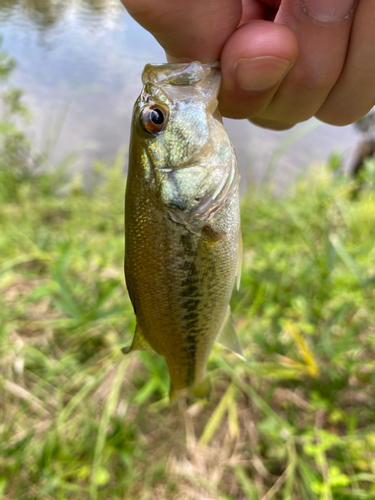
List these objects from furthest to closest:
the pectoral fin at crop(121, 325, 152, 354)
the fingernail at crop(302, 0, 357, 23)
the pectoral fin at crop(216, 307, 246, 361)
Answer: the pectoral fin at crop(216, 307, 246, 361) → the pectoral fin at crop(121, 325, 152, 354) → the fingernail at crop(302, 0, 357, 23)

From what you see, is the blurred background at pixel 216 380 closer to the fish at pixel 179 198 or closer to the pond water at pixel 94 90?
the fish at pixel 179 198

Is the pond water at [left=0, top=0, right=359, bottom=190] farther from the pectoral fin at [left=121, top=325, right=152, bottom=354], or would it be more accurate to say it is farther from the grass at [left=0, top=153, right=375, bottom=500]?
the pectoral fin at [left=121, top=325, right=152, bottom=354]

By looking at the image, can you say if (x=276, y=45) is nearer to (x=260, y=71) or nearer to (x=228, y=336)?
(x=260, y=71)

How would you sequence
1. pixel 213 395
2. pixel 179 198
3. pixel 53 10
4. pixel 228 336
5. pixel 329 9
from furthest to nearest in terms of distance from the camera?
pixel 53 10, pixel 213 395, pixel 228 336, pixel 179 198, pixel 329 9

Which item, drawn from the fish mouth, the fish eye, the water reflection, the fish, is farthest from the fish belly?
the water reflection

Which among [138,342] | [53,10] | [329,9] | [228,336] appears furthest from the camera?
[53,10]

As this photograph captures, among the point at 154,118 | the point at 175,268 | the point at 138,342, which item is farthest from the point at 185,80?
the point at 138,342
